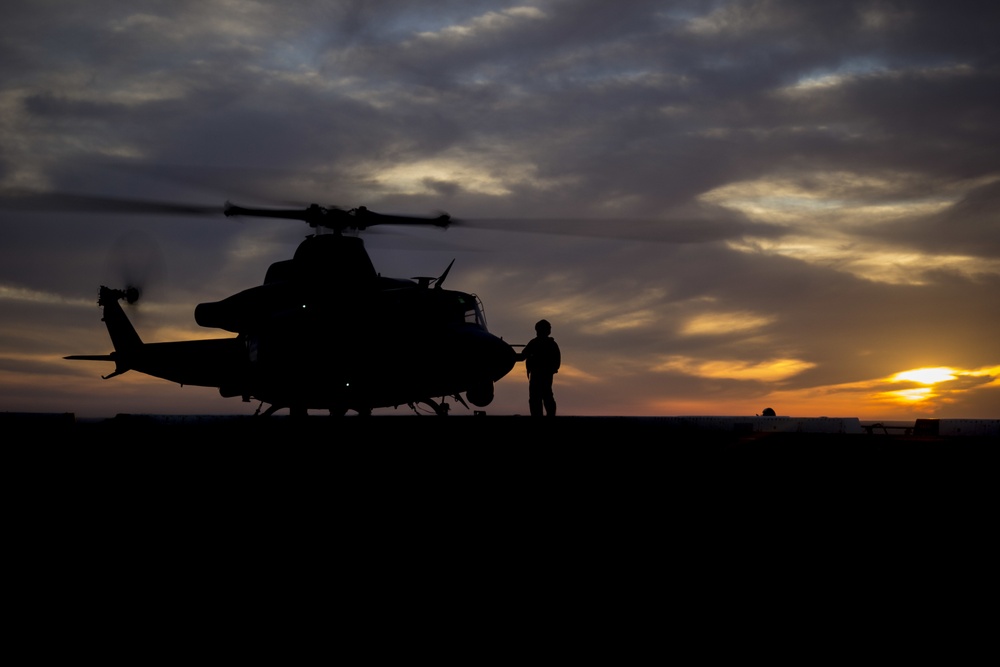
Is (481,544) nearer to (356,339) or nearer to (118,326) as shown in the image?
(356,339)

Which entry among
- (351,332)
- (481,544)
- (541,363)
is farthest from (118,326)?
(481,544)

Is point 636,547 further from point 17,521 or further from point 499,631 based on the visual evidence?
A: point 17,521

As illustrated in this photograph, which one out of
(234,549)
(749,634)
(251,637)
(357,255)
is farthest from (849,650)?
(357,255)

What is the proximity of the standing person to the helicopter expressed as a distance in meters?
2.07

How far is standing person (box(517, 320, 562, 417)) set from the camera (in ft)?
57.0

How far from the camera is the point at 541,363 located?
17.4 metres

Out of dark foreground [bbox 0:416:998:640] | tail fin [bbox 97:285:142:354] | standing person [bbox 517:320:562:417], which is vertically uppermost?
tail fin [bbox 97:285:142:354]

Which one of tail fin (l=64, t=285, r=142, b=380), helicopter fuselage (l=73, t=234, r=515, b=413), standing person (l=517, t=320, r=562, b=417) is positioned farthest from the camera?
tail fin (l=64, t=285, r=142, b=380)

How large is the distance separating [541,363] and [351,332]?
478cm

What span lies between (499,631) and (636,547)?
5.78ft

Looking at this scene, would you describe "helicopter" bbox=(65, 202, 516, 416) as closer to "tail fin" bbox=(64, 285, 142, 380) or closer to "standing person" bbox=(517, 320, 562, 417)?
"standing person" bbox=(517, 320, 562, 417)

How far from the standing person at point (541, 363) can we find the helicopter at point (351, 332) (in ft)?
6.81

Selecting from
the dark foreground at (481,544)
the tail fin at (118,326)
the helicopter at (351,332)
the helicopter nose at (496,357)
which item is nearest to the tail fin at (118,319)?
the tail fin at (118,326)

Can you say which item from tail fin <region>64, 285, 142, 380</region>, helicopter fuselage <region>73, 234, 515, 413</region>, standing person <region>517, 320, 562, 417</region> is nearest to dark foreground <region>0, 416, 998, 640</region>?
standing person <region>517, 320, 562, 417</region>
